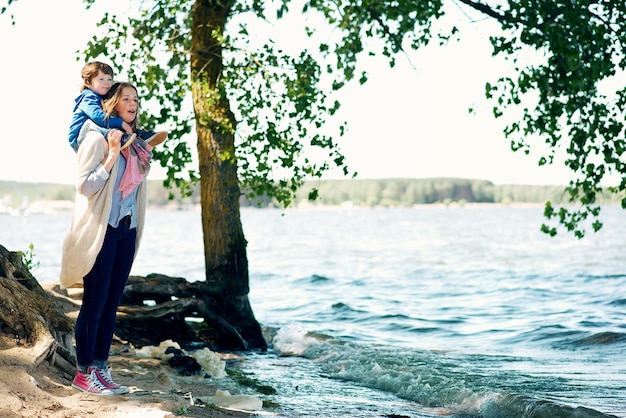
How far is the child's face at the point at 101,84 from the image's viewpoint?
6117 mm

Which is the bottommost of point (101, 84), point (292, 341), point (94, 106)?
point (292, 341)

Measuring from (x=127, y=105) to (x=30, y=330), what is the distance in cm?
212

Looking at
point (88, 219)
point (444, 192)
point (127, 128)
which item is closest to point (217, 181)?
point (127, 128)

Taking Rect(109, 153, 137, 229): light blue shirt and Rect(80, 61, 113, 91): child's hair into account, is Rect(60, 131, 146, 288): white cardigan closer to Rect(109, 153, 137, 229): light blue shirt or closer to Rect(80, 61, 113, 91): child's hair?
Rect(109, 153, 137, 229): light blue shirt

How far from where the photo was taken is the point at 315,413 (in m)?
7.20

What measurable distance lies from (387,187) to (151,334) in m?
104

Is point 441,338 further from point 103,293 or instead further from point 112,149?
point 112,149

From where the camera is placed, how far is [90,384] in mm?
6141

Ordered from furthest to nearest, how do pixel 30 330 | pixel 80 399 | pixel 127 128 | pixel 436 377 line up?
pixel 436 377 < pixel 30 330 < pixel 127 128 < pixel 80 399

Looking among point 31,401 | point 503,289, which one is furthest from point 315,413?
point 503,289

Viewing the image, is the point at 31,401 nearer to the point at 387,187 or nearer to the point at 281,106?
the point at 281,106

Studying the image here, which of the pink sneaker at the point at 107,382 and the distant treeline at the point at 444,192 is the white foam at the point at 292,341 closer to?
the pink sneaker at the point at 107,382

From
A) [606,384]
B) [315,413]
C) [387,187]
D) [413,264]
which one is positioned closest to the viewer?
[315,413]

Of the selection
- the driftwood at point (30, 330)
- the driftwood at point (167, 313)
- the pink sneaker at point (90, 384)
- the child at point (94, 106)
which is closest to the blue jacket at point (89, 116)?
the child at point (94, 106)
